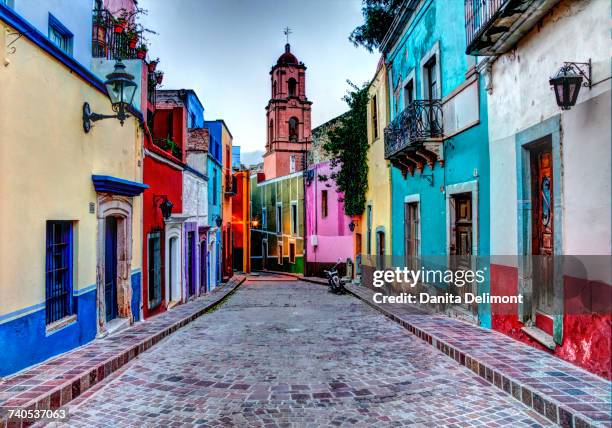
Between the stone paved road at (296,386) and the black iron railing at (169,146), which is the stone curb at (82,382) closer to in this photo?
the stone paved road at (296,386)

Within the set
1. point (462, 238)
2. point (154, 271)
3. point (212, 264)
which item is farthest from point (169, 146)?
point (462, 238)

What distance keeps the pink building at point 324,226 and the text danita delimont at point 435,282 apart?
9.57 metres

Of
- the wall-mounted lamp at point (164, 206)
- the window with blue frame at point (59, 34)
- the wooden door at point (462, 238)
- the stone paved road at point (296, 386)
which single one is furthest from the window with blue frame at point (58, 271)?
the wooden door at point (462, 238)

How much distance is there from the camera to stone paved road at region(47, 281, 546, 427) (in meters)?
4.59

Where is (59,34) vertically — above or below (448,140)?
above

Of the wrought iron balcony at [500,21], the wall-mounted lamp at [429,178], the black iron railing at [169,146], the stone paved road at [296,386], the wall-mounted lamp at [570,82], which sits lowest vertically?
the stone paved road at [296,386]

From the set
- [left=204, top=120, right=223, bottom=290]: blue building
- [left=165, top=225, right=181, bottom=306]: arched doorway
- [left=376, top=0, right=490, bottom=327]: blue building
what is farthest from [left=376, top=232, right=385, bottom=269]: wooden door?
[left=204, top=120, right=223, bottom=290]: blue building

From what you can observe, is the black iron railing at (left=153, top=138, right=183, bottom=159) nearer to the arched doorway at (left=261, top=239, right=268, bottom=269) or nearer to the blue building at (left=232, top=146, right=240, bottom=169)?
the arched doorway at (left=261, top=239, right=268, bottom=269)

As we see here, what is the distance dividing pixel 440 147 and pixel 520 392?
6.42 meters

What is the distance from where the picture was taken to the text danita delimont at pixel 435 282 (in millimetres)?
8492

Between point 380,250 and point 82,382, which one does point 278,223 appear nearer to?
point 380,250

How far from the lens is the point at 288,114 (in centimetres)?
4328

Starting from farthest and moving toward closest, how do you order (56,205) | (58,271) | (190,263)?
(190,263), (58,271), (56,205)

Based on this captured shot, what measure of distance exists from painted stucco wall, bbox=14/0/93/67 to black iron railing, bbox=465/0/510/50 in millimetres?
8656
